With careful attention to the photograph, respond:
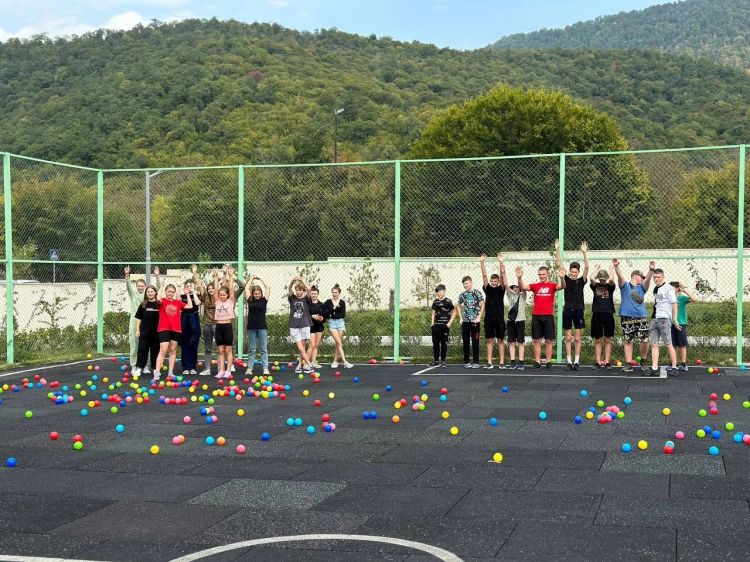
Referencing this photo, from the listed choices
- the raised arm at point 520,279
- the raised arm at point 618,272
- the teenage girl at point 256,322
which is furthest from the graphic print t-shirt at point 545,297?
the teenage girl at point 256,322

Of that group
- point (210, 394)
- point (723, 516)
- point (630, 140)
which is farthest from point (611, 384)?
point (630, 140)

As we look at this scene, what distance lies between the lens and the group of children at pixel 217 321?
1456cm

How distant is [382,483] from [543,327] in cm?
903

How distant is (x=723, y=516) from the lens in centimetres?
593

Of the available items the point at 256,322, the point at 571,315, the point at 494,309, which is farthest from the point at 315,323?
the point at 571,315

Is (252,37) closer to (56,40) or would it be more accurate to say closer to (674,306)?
(56,40)

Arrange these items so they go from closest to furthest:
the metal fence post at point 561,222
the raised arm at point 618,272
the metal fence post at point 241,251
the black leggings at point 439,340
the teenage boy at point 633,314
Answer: the raised arm at point 618,272
the teenage boy at point 633,314
the metal fence post at point 561,222
the black leggings at point 439,340
the metal fence post at point 241,251

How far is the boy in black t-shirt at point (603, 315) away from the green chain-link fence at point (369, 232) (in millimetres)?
859

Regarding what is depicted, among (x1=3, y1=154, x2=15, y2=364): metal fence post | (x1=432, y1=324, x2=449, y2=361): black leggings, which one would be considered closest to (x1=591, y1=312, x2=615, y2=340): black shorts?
(x1=432, y1=324, x2=449, y2=361): black leggings

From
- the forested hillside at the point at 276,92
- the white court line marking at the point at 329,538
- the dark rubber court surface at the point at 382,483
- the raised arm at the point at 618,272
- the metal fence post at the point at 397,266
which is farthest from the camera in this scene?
the forested hillside at the point at 276,92

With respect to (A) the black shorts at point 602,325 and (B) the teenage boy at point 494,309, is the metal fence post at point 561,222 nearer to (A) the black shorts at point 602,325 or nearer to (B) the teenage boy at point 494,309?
(A) the black shorts at point 602,325

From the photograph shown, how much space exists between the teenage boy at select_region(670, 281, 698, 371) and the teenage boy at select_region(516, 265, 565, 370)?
189cm

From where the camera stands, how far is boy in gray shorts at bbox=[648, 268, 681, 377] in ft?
45.9

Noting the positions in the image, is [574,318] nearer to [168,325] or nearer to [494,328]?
[494,328]
